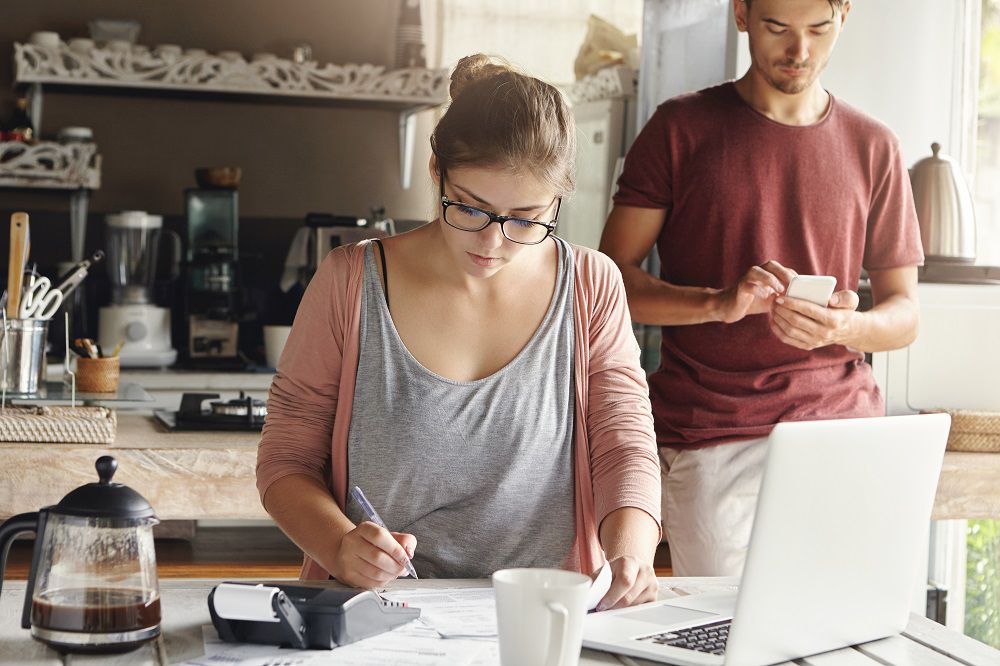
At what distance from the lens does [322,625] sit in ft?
3.74

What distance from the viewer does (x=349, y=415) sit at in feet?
5.08

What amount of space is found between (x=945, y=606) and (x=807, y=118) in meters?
1.53

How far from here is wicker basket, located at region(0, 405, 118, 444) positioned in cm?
212

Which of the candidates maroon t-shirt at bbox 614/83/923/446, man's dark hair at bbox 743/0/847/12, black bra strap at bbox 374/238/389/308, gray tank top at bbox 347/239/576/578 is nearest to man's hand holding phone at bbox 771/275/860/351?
maroon t-shirt at bbox 614/83/923/446

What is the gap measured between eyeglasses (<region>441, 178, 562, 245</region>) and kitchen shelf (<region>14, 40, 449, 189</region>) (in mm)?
2572

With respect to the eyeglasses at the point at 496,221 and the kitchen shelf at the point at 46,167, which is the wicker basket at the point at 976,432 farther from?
the kitchen shelf at the point at 46,167

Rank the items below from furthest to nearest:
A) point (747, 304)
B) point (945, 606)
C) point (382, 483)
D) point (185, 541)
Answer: point (185, 541), point (945, 606), point (747, 304), point (382, 483)

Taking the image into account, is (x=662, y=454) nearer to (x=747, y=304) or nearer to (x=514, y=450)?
(x=747, y=304)

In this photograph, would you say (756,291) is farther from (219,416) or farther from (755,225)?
(219,416)

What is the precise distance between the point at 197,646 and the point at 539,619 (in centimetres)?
38

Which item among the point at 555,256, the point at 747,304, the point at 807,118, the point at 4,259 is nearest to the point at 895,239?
the point at 807,118

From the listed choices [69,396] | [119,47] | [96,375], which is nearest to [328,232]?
[119,47]

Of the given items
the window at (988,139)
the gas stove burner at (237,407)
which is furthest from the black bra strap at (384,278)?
the window at (988,139)

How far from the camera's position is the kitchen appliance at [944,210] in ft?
9.41
